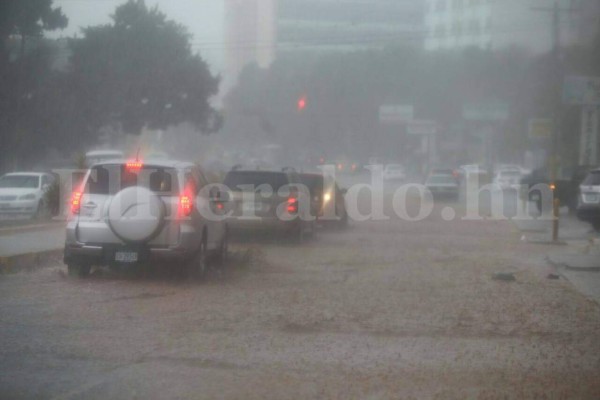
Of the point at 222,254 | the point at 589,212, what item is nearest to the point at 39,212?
the point at 222,254

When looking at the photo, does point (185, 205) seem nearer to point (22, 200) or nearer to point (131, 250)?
point (131, 250)

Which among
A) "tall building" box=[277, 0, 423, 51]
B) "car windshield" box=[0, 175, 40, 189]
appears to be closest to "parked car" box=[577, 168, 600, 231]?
"car windshield" box=[0, 175, 40, 189]

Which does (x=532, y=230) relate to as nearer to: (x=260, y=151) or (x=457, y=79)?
(x=457, y=79)

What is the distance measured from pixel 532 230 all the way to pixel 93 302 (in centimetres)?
1655

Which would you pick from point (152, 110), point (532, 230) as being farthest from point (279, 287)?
point (152, 110)

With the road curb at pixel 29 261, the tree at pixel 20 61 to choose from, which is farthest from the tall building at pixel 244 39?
the road curb at pixel 29 261

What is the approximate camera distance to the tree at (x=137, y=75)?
48375 millimetres

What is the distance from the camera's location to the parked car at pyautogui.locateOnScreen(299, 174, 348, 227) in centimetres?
2270

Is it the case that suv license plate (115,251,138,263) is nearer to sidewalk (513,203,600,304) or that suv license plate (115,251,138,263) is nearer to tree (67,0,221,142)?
sidewalk (513,203,600,304)

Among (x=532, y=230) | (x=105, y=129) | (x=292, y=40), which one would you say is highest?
(x=292, y=40)

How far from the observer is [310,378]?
705cm

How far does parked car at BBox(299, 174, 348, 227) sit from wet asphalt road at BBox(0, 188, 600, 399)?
7.42 metres

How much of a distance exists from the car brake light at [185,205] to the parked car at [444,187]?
3059cm

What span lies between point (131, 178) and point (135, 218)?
92cm
